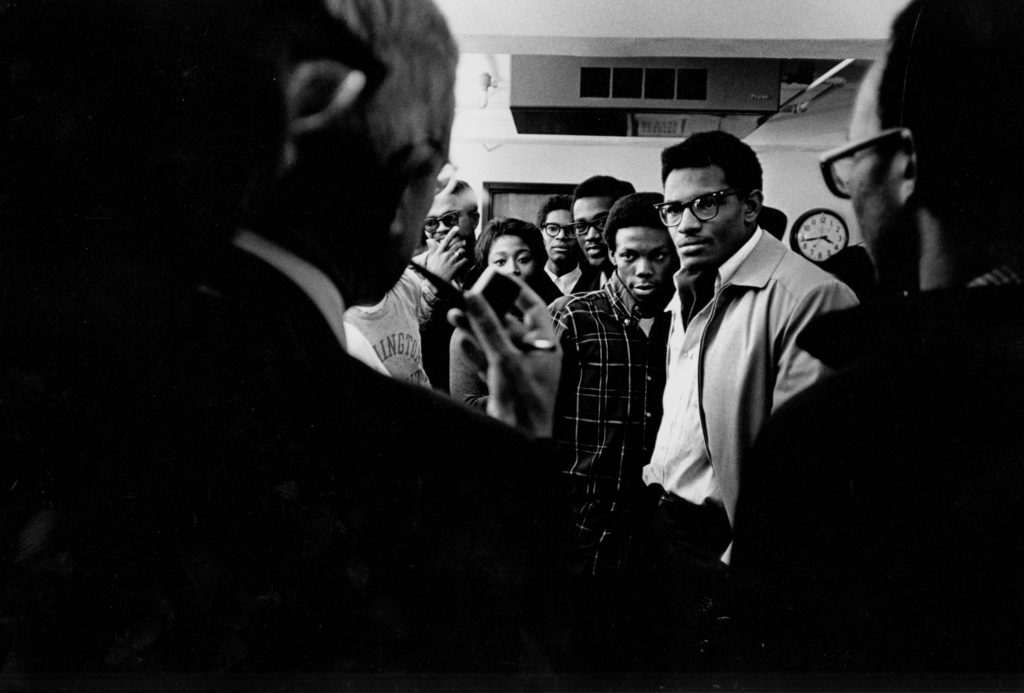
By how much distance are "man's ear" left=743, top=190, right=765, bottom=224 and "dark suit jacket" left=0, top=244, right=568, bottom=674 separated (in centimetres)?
68

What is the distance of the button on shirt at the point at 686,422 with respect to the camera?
1614mm

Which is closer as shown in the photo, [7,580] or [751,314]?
[751,314]

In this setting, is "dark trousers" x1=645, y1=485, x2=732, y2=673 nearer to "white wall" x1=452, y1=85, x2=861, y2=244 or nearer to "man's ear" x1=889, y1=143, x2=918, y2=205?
"white wall" x1=452, y1=85, x2=861, y2=244

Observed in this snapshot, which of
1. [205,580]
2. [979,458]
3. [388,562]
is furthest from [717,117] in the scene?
[205,580]

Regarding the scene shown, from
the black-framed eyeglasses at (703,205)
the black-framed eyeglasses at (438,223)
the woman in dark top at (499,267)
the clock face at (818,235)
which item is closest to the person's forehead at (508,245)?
the woman in dark top at (499,267)

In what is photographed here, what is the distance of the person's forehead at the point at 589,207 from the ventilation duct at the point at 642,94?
15 centimetres

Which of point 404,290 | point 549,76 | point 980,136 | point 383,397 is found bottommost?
point 383,397

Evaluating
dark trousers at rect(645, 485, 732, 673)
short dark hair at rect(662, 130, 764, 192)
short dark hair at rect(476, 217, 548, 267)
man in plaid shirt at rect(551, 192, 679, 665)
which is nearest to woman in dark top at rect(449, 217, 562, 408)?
short dark hair at rect(476, 217, 548, 267)

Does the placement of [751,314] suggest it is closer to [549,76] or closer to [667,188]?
[667,188]

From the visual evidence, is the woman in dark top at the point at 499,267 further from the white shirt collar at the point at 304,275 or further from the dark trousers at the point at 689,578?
the dark trousers at the point at 689,578

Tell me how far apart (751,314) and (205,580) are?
131 centimetres

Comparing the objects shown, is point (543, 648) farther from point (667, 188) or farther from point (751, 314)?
point (667, 188)

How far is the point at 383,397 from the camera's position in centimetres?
163

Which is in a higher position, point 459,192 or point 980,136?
point 980,136
